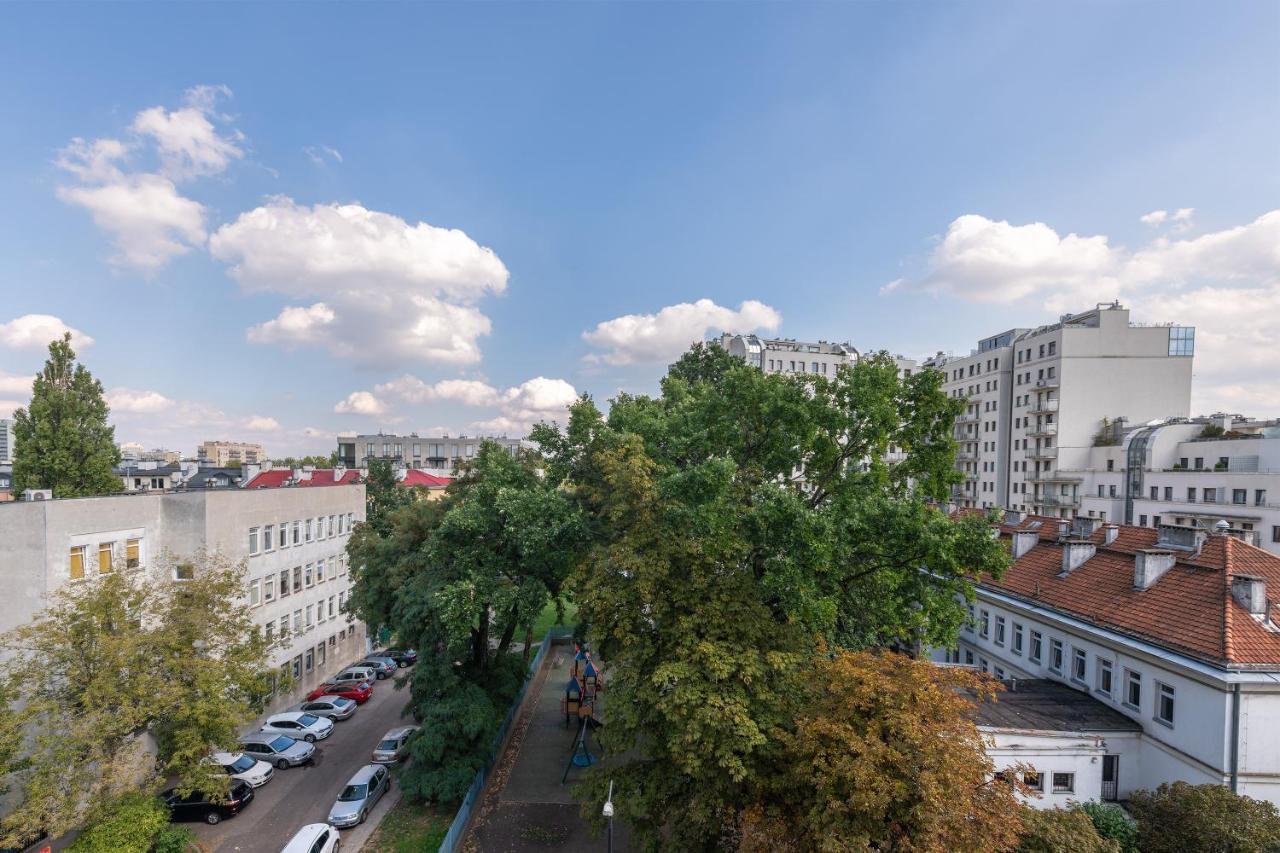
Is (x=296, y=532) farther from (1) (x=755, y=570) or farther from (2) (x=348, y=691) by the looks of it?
(1) (x=755, y=570)

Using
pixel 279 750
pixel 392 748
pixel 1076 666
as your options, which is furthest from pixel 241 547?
pixel 1076 666

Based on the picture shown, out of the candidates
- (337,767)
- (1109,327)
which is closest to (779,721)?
(337,767)

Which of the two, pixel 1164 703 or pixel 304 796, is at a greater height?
pixel 1164 703

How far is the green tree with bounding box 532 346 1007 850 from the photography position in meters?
14.6

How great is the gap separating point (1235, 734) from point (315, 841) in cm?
2613

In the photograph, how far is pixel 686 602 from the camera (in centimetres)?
1639

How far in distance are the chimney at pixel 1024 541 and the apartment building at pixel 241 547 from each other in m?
32.0

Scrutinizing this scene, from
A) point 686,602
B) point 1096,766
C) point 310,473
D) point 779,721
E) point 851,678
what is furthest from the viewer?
point 310,473

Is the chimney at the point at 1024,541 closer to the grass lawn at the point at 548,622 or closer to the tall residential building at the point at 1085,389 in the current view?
the grass lawn at the point at 548,622

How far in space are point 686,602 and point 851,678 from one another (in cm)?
487

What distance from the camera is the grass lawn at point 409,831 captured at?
19.8 metres

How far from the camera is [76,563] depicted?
67.5 feet

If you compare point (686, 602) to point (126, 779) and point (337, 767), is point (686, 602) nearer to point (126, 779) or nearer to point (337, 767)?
point (126, 779)

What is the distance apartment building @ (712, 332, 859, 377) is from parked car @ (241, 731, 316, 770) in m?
65.7
